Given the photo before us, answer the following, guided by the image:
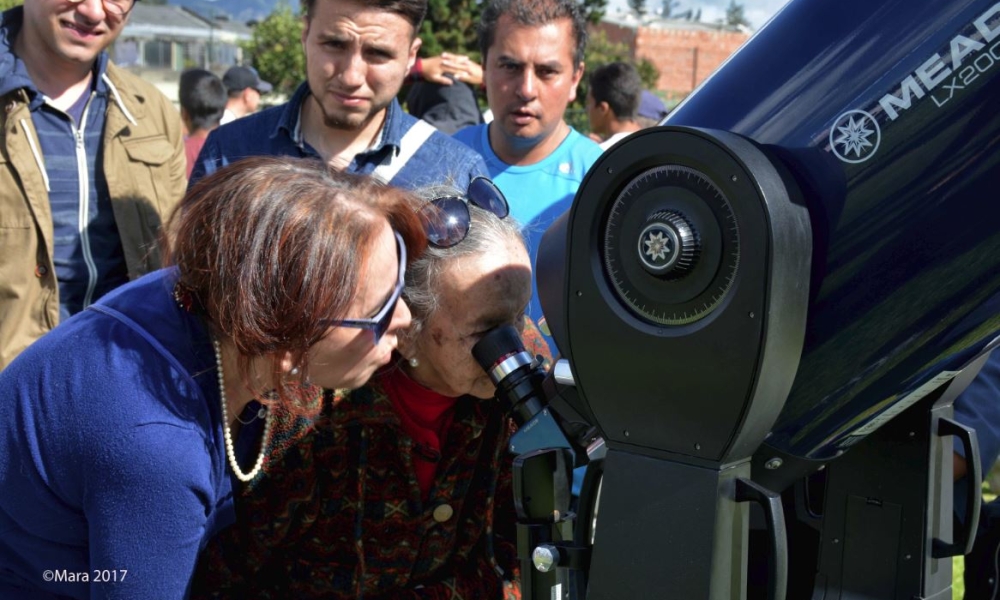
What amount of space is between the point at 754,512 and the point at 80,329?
1.16 m

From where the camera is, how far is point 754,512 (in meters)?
1.84

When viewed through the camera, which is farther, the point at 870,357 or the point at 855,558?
the point at 855,558

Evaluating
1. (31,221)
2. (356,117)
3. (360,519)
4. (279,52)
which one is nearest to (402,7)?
(356,117)

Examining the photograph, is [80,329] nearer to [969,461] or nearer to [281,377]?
[281,377]

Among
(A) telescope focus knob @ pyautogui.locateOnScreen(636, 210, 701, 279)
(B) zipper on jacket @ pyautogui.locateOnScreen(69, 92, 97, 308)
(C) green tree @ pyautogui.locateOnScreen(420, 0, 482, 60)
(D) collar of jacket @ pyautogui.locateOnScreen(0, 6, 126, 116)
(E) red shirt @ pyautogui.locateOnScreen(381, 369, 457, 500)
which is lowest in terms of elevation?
(E) red shirt @ pyautogui.locateOnScreen(381, 369, 457, 500)

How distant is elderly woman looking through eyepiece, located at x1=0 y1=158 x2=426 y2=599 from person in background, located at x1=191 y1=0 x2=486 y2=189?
92 centimetres

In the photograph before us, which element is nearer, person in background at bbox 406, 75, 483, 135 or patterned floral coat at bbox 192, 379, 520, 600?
patterned floral coat at bbox 192, 379, 520, 600

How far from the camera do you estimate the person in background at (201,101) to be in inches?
271

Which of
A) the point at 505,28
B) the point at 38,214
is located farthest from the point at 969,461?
the point at 38,214

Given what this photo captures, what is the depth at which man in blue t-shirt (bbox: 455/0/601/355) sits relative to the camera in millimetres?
3064

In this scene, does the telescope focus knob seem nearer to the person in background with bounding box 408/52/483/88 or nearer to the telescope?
the telescope

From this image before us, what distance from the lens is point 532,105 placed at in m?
3.07

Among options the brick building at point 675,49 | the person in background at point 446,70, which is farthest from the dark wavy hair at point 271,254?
the brick building at point 675,49

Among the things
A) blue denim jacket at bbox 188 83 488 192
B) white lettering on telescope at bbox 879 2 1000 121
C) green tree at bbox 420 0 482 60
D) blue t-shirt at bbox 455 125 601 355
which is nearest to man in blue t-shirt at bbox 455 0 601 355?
blue t-shirt at bbox 455 125 601 355
